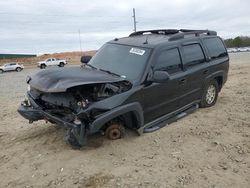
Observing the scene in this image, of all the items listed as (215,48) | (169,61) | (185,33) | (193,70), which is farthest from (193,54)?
(215,48)

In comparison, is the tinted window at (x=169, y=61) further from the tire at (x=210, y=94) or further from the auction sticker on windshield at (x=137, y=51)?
the tire at (x=210, y=94)

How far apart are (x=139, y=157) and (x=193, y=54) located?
10.0 feet

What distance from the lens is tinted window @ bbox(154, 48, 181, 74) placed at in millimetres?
6352

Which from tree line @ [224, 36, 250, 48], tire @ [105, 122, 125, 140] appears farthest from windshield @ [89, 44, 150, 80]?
tree line @ [224, 36, 250, 48]

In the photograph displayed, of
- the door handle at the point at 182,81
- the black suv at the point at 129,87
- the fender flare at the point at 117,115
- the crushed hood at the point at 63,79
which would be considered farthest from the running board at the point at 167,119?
the crushed hood at the point at 63,79

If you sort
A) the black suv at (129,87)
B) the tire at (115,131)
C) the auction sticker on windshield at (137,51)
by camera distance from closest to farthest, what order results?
the black suv at (129,87), the tire at (115,131), the auction sticker on windshield at (137,51)

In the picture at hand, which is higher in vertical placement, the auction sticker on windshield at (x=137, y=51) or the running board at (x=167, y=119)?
the auction sticker on windshield at (x=137, y=51)

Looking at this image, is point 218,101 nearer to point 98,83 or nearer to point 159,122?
point 159,122

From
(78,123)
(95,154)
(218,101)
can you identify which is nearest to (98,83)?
(78,123)

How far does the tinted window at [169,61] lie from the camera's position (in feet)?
20.8

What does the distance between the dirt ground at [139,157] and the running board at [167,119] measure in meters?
0.11

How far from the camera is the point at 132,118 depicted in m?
5.88

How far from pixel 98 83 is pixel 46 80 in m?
0.91

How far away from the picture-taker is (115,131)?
18.8 feet
